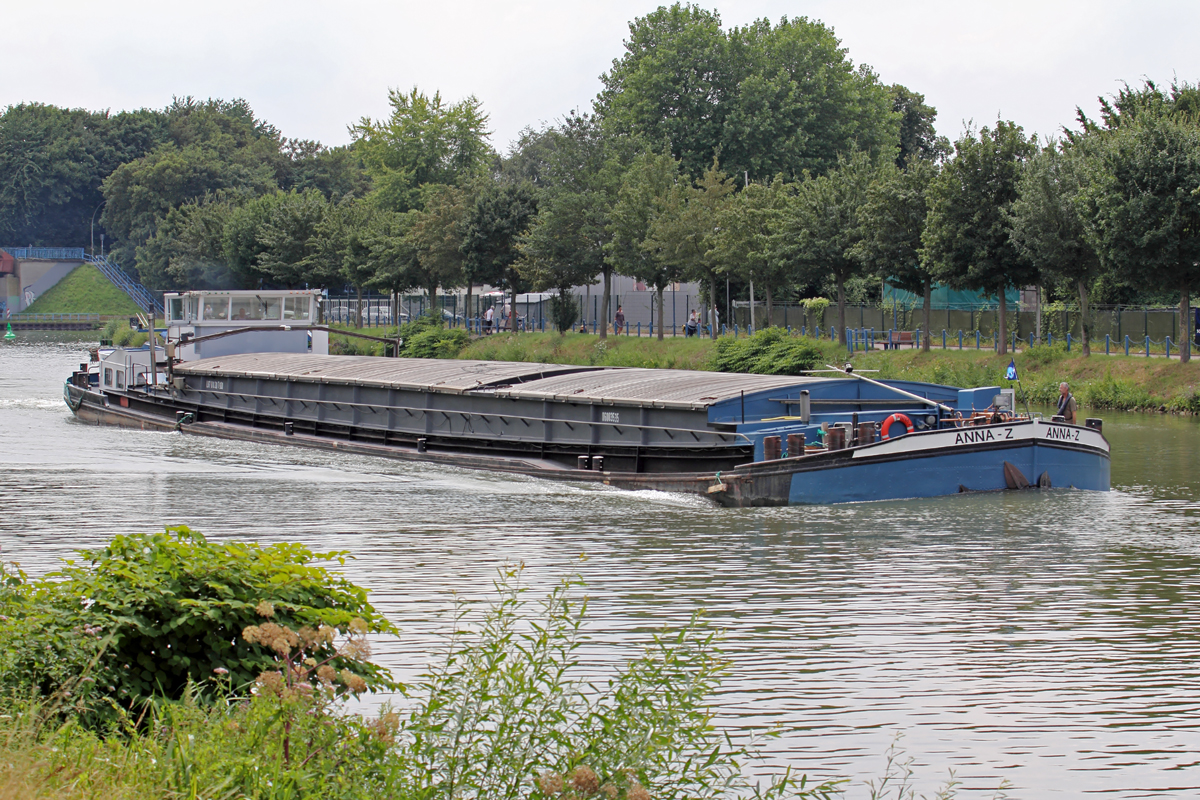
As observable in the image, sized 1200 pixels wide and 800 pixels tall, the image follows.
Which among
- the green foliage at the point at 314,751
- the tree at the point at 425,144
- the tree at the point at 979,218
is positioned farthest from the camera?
the tree at the point at 425,144

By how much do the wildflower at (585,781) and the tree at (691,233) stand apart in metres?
47.5

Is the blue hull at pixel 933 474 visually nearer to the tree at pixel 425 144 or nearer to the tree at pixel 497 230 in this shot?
the tree at pixel 497 230

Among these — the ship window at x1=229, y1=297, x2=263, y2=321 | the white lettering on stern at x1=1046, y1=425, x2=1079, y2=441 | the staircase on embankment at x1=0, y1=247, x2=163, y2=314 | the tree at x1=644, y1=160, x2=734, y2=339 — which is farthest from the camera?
the staircase on embankment at x1=0, y1=247, x2=163, y2=314

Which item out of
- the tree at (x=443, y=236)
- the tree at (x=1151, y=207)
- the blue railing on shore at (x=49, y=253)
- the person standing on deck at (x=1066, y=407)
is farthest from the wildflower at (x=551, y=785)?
the blue railing on shore at (x=49, y=253)

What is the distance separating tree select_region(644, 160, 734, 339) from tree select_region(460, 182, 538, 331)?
10125 millimetres

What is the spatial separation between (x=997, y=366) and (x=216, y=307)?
87.7ft

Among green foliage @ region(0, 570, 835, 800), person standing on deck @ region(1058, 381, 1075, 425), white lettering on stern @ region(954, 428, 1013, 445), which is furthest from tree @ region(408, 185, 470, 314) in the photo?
green foliage @ region(0, 570, 835, 800)

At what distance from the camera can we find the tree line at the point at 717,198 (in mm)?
40094

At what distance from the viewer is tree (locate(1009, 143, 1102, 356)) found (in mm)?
39812

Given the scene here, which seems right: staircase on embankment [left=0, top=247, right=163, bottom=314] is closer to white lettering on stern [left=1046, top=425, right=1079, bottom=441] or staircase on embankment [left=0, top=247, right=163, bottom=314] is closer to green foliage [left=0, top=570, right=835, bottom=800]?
white lettering on stern [left=1046, top=425, right=1079, bottom=441]

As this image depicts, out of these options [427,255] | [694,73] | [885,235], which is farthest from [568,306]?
[694,73]

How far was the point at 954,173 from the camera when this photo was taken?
144ft

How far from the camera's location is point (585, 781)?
5.52 m

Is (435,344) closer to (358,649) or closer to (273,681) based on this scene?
(358,649)
